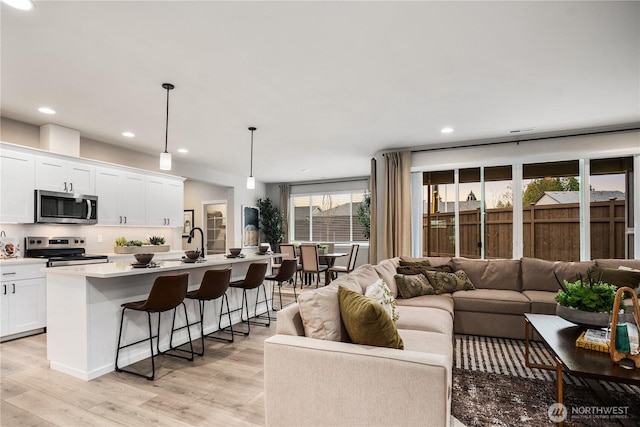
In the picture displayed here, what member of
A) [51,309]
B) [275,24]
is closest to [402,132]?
[275,24]

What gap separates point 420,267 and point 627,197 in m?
3.34

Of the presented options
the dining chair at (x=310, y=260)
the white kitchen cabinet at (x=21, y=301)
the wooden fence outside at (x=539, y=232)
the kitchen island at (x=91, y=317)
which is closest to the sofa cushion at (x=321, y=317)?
the kitchen island at (x=91, y=317)

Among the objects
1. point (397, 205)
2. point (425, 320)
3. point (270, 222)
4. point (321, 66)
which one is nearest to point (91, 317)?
point (425, 320)

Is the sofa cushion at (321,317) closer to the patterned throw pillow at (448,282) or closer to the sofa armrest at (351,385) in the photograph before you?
the sofa armrest at (351,385)

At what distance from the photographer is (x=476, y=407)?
233 centimetres

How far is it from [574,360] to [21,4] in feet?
13.5

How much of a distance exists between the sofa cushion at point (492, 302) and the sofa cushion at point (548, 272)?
11.5 inches

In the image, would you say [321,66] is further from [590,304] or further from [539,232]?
[539,232]

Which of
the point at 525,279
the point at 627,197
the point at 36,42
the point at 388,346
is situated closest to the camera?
the point at 388,346

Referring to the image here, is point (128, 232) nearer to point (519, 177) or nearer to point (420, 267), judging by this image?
point (420, 267)

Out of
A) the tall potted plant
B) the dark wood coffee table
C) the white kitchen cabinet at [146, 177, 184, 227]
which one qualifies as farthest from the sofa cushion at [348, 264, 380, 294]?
the tall potted plant

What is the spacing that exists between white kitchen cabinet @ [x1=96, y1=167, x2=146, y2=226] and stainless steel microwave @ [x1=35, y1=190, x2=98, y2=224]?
194mm

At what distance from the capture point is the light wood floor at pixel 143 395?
2.23 meters

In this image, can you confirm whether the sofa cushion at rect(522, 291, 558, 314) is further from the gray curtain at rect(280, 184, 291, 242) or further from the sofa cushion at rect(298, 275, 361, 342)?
the gray curtain at rect(280, 184, 291, 242)
